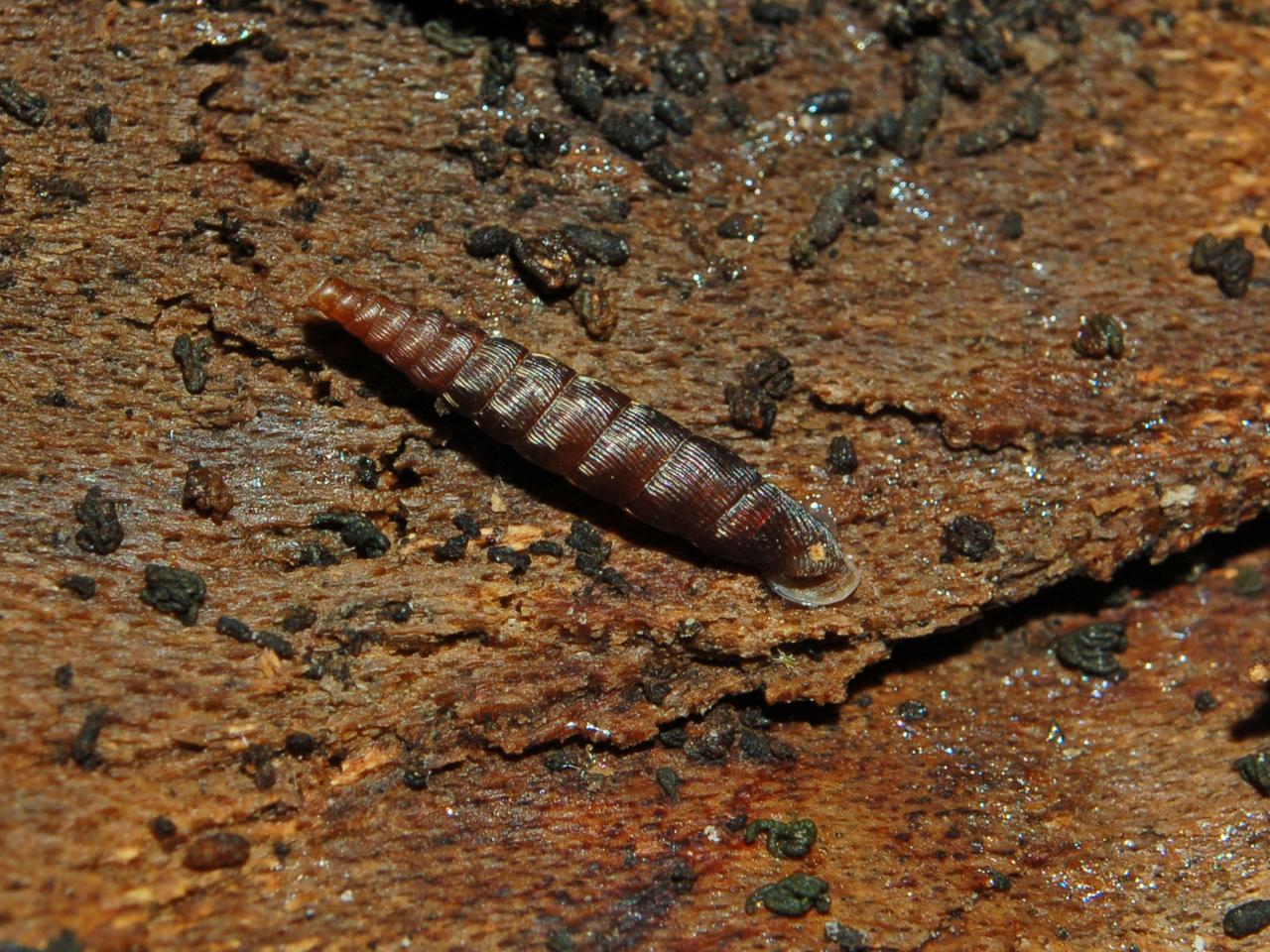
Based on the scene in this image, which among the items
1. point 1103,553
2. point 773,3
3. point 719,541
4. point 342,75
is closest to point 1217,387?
point 1103,553

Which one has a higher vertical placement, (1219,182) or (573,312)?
(1219,182)

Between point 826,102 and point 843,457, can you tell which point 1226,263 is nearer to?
point 826,102

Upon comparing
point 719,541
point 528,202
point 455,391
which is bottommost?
point 719,541

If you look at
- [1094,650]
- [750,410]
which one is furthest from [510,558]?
[1094,650]

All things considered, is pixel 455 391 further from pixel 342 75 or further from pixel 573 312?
pixel 342 75

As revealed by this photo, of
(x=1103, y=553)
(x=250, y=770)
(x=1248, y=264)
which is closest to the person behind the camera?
(x=250, y=770)

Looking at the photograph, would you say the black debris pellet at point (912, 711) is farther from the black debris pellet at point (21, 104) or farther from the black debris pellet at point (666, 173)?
the black debris pellet at point (21, 104)
